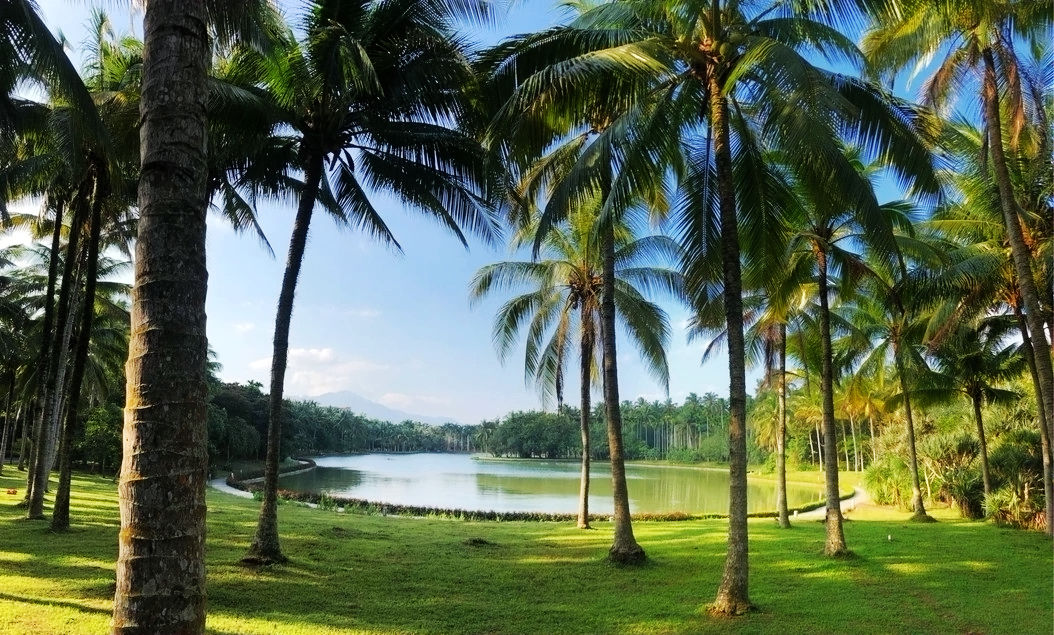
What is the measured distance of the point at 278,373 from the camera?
368 inches

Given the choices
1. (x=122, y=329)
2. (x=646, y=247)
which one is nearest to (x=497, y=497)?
(x=122, y=329)

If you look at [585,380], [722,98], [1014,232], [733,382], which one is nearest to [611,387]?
[733,382]

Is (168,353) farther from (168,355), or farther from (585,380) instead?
(585,380)

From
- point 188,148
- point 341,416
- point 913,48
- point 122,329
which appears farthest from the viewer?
point 341,416

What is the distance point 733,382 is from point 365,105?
6494 mm

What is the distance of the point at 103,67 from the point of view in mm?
11711

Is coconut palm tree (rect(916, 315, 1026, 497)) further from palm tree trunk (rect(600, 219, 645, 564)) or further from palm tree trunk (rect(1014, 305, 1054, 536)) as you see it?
palm tree trunk (rect(600, 219, 645, 564))

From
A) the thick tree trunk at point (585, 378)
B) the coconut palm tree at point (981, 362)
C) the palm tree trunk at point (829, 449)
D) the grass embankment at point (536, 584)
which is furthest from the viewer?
the coconut palm tree at point (981, 362)

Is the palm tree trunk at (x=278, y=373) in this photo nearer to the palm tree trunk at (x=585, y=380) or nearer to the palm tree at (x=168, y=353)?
the palm tree at (x=168, y=353)

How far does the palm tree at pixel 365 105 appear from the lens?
880cm

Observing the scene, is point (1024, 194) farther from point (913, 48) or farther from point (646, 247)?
point (646, 247)

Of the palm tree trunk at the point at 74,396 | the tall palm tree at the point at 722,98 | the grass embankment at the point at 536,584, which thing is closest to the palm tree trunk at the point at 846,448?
the grass embankment at the point at 536,584

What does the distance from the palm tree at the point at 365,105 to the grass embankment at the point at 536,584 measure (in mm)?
1814

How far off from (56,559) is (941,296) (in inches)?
616
